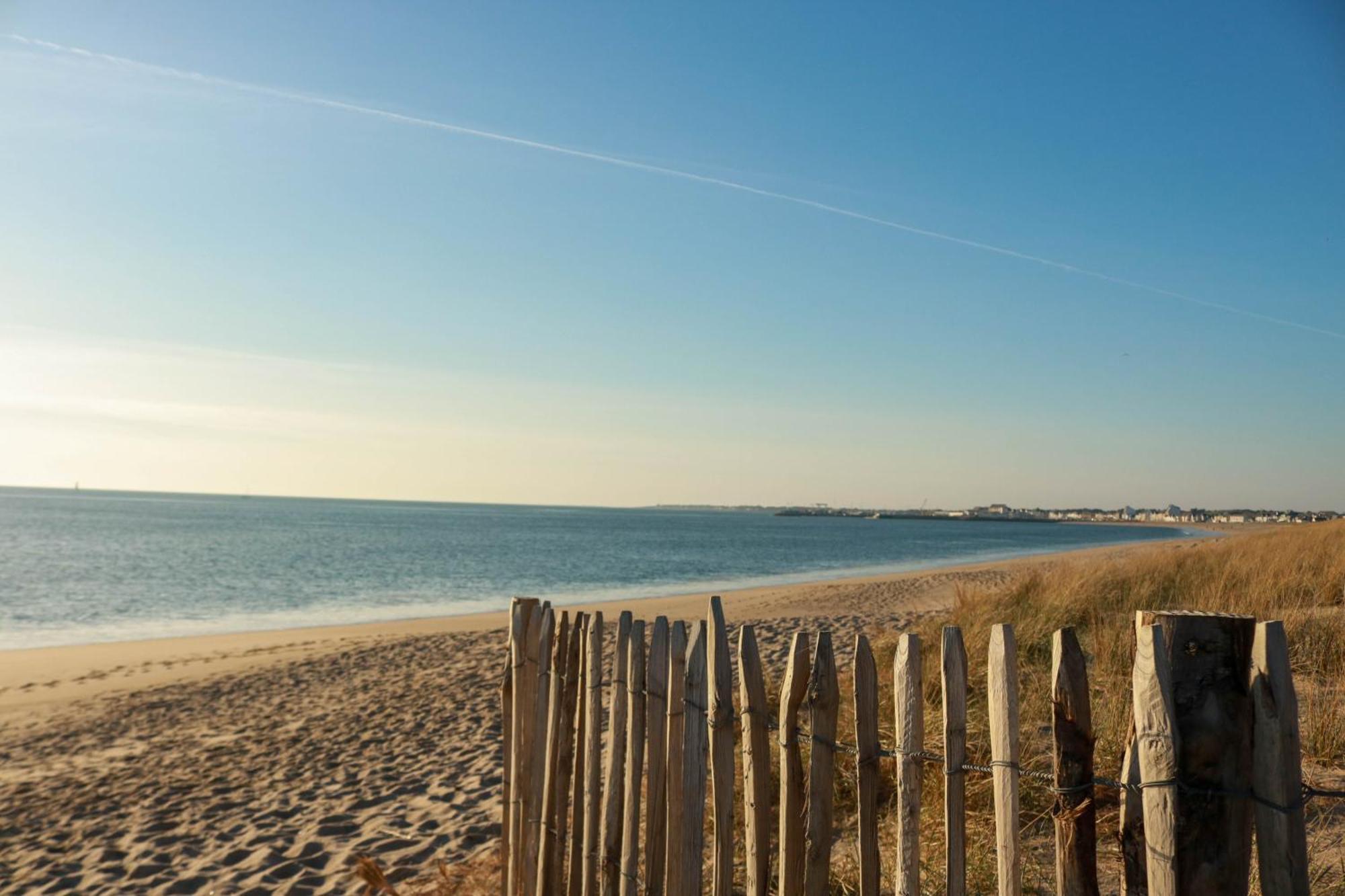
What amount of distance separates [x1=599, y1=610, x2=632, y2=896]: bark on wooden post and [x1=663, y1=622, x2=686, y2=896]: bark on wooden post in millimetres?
344

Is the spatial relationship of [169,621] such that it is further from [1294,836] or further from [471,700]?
[1294,836]

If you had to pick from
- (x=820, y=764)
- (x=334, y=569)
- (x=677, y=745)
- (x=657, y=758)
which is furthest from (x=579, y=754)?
(x=334, y=569)

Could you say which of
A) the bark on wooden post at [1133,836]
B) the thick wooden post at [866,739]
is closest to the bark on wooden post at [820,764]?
the thick wooden post at [866,739]

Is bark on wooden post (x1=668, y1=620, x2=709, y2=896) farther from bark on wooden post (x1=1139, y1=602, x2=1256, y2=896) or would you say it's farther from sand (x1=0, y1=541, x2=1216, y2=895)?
sand (x1=0, y1=541, x2=1216, y2=895)

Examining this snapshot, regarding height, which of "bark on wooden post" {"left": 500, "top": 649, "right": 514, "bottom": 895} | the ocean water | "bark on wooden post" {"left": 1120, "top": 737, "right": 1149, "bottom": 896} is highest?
"bark on wooden post" {"left": 1120, "top": 737, "right": 1149, "bottom": 896}

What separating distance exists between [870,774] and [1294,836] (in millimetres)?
965

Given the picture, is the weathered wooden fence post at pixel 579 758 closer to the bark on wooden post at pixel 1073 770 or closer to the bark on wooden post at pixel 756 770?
the bark on wooden post at pixel 756 770

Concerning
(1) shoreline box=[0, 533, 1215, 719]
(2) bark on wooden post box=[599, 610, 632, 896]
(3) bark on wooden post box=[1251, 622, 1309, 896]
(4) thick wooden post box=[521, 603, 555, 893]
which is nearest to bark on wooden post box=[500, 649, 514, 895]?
(4) thick wooden post box=[521, 603, 555, 893]

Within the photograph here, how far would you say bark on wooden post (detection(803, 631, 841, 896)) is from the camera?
2.46 meters

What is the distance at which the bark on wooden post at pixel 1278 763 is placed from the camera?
1628 millimetres

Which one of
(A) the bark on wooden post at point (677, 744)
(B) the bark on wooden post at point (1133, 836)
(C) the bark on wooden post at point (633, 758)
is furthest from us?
(C) the bark on wooden post at point (633, 758)

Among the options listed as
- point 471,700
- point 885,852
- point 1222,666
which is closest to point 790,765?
point 1222,666

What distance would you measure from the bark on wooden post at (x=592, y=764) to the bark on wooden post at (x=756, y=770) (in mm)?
884

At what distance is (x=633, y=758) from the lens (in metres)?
3.18
